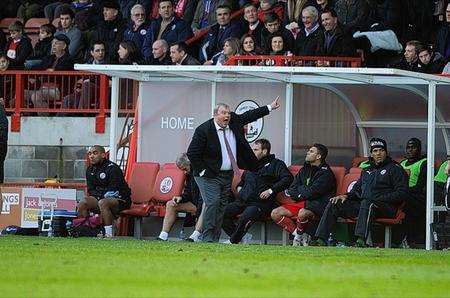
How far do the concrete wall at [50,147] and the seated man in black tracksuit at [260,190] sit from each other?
5.19m

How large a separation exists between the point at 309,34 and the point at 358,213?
3.76 metres

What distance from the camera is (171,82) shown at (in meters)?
24.8

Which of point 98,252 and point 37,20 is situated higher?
point 37,20

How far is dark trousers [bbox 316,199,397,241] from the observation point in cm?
2128

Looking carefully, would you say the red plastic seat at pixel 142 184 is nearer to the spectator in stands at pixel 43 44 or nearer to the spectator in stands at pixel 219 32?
the spectator in stands at pixel 219 32

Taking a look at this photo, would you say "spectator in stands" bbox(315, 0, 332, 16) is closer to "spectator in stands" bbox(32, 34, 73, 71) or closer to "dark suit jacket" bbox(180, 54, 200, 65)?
"dark suit jacket" bbox(180, 54, 200, 65)

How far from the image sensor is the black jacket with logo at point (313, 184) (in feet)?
71.8

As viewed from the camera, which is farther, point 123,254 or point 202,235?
point 202,235

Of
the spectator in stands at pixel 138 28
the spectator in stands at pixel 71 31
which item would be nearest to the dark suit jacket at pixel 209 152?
the spectator in stands at pixel 138 28

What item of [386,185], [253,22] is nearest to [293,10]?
[253,22]

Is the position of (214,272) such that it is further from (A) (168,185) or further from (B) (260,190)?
(A) (168,185)

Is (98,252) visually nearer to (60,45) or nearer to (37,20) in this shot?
(60,45)

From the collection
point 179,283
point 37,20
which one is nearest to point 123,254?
point 179,283

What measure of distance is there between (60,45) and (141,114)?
338cm
